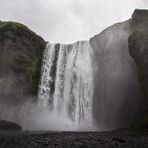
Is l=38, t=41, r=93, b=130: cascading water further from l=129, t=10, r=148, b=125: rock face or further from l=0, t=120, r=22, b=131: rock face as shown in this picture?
l=129, t=10, r=148, b=125: rock face

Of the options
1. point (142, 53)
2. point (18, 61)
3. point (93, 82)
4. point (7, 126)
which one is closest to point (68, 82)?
point (93, 82)

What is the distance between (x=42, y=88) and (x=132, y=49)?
20.7 metres

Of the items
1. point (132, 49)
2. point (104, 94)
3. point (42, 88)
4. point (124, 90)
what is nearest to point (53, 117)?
point (42, 88)

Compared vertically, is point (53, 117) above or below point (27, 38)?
below

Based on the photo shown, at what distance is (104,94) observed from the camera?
5778 centimetres

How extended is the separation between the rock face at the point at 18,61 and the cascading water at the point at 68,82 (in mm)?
1751

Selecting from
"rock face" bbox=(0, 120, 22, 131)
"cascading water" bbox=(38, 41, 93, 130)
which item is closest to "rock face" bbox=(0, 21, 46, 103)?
"cascading water" bbox=(38, 41, 93, 130)

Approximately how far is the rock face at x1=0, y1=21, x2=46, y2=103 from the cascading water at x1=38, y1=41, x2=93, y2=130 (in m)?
1.75

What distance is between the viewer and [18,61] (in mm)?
60625

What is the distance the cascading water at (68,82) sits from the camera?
57281mm

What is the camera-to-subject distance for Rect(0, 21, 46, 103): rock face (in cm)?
5853

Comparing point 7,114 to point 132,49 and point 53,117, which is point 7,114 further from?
point 132,49

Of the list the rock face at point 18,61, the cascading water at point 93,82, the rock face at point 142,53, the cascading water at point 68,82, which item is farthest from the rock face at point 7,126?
the rock face at point 142,53

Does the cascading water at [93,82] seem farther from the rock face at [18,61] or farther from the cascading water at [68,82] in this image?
the rock face at [18,61]
